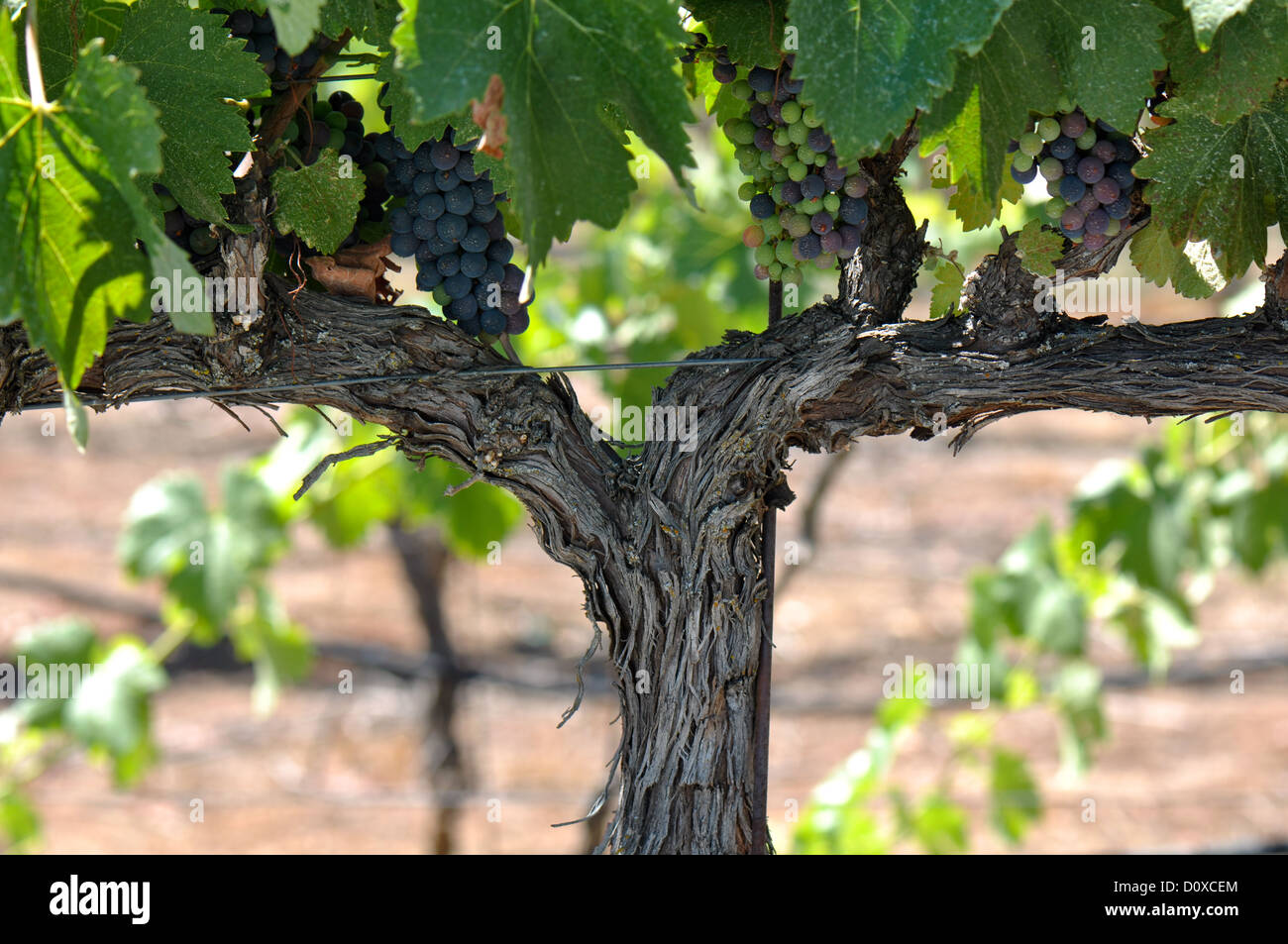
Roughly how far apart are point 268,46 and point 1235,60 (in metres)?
0.70

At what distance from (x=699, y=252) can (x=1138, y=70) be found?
1670 millimetres

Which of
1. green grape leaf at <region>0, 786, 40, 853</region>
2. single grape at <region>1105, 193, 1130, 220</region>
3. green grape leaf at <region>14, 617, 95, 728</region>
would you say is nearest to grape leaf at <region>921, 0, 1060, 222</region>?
single grape at <region>1105, 193, 1130, 220</region>

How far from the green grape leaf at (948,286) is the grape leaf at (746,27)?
219 millimetres

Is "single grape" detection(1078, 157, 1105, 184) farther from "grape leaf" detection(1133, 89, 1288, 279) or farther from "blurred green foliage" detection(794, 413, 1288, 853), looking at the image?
"blurred green foliage" detection(794, 413, 1288, 853)

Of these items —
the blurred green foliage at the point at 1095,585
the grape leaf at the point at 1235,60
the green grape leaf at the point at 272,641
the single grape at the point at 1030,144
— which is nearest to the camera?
the grape leaf at the point at 1235,60

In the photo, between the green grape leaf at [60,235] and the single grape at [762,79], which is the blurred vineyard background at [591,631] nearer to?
the single grape at [762,79]

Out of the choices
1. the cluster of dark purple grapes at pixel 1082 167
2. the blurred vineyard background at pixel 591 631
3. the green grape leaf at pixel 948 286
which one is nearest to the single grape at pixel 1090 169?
the cluster of dark purple grapes at pixel 1082 167

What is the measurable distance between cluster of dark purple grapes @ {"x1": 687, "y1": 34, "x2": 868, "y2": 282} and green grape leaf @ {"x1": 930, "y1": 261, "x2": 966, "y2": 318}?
7 centimetres

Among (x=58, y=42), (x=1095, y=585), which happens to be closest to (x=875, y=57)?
(x=58, y=42)

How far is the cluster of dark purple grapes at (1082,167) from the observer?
0.87 meters

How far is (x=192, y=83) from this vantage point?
83 centimetres

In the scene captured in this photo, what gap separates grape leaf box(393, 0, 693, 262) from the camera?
68 cm

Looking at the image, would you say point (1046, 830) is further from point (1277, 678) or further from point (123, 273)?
point (123, 273)

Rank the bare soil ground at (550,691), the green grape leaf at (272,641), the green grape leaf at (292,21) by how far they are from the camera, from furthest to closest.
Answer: the bare soil ground at (550,691)
the green grape leaf at (272,641)
the green grape leaf at (292,21)
